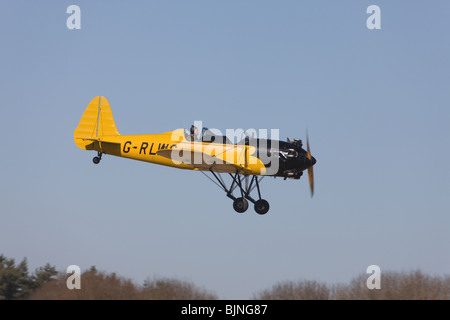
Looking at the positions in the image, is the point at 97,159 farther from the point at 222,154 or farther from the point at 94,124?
the point at 222,154

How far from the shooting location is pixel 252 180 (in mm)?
29406

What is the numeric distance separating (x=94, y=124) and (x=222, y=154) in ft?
16.7

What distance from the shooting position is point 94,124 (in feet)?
102

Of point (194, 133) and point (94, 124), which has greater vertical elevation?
point (94, 124)

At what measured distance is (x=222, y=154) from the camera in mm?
28906

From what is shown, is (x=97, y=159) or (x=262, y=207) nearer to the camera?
(x=262, y=207)

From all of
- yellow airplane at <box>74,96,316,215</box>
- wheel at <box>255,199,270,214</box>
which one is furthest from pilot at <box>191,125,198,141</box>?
wheel at <box>255,199,270,214</box>

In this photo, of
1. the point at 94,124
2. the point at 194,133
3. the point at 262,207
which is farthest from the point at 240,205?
the point at 94,124

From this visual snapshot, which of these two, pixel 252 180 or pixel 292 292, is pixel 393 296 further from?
pixel 252 180

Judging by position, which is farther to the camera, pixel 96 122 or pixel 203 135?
pixel 96 122

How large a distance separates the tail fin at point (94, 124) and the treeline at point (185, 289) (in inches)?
207
